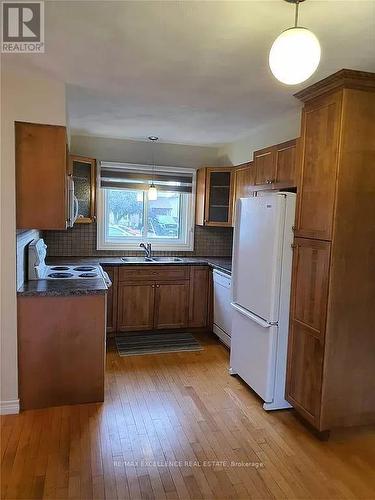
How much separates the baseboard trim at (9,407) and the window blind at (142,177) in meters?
2.71

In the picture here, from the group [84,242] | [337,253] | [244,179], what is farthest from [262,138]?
[84,242]

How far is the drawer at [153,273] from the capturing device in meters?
4.24

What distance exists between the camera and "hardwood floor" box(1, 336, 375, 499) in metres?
1.97

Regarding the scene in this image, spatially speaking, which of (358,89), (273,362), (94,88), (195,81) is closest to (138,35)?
(195,81)

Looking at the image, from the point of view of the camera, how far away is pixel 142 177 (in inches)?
186

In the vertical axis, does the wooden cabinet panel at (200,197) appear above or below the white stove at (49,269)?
above

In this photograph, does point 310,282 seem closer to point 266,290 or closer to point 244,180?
point 266,290

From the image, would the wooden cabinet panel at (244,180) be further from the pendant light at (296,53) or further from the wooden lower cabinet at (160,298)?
the pendant light at (296,53)

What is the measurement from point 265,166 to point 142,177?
1.91 m

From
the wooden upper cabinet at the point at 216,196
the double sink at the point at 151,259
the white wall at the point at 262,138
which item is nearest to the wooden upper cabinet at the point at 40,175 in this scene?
the double sink at the point at 151,259

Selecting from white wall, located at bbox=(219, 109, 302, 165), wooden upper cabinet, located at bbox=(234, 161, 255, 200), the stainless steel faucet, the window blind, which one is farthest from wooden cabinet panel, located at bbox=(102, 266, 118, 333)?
white wall, located at bbox=(219, 109, 302, 165)

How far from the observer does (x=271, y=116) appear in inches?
137

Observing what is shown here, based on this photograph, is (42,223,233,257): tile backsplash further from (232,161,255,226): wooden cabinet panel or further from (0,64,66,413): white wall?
(0,64,66,413): white wall

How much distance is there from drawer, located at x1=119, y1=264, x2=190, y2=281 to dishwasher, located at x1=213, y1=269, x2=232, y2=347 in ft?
1.32
